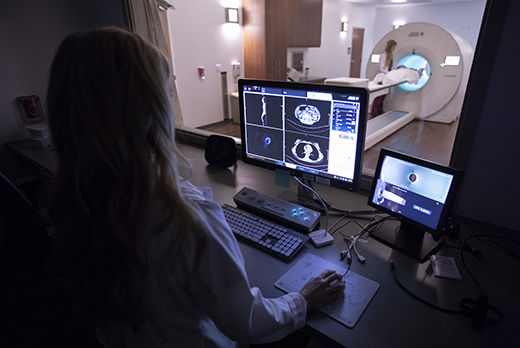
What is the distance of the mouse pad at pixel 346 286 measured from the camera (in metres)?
0.72

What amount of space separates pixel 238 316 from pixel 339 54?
26.6ft

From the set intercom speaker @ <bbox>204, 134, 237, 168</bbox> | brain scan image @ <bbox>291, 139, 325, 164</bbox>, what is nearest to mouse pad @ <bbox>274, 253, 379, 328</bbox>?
brain scan image @ <bbox>291, 139, 325, 164</bbox>

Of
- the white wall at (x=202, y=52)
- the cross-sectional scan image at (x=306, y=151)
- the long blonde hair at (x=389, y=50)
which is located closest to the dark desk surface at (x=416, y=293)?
the cross-sectional scan image at (x=306, y=151)

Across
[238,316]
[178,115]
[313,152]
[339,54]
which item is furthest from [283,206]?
[339,54]

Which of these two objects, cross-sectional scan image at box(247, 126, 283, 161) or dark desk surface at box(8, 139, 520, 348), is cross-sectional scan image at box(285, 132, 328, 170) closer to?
cross-sectional scan image at box(247, 126, 283, 161)

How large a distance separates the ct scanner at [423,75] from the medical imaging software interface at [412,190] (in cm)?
80

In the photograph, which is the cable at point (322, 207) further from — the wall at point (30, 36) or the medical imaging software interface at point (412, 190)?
the wall at point (30, 36)

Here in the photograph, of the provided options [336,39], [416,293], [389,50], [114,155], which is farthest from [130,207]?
[336,39]

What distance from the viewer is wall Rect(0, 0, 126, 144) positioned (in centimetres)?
196

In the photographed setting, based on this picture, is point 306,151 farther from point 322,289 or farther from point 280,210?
point 322,289

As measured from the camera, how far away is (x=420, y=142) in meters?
2.30

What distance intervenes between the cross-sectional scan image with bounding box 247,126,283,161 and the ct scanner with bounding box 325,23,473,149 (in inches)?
37.7

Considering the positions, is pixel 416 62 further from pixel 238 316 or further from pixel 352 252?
pixel 238 316

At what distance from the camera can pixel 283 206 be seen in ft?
3.64
